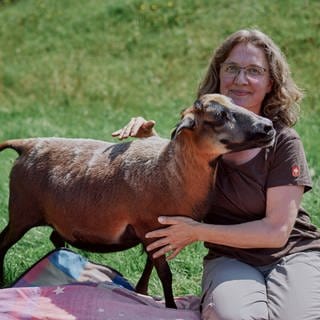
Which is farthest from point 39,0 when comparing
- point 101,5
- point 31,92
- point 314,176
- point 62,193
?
point 62,193

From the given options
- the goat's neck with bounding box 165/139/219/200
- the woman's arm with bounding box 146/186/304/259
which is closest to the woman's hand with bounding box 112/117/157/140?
the goat's neck with bounding box 165/139/219/200

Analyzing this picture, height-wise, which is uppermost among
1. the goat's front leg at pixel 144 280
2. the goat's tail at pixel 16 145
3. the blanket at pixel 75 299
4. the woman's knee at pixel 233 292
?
the goat's tail at pixel 16 145

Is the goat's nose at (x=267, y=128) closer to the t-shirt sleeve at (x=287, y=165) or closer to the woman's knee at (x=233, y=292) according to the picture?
the t-shirt sleeve at (x=287, y=165)

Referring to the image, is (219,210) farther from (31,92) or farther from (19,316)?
(31,92)

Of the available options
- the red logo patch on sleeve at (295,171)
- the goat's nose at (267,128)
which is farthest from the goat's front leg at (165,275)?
the goat's nose at (267,128)

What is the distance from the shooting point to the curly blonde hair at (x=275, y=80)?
3904mm

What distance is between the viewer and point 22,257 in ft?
16.2

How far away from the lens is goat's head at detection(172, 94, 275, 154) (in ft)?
11.1

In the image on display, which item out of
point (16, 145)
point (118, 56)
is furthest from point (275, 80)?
point (118, 56)

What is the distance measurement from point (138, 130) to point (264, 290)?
1224mm

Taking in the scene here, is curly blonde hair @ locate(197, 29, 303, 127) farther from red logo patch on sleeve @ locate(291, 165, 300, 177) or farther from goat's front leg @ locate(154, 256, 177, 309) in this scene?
goat's front leg @ locate(154, 256, 177, 309)

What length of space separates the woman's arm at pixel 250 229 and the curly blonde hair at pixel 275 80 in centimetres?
47

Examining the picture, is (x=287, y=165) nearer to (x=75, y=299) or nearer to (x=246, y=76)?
(x=246, y=76)

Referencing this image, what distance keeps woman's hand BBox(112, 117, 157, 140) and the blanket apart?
33.6 inches
